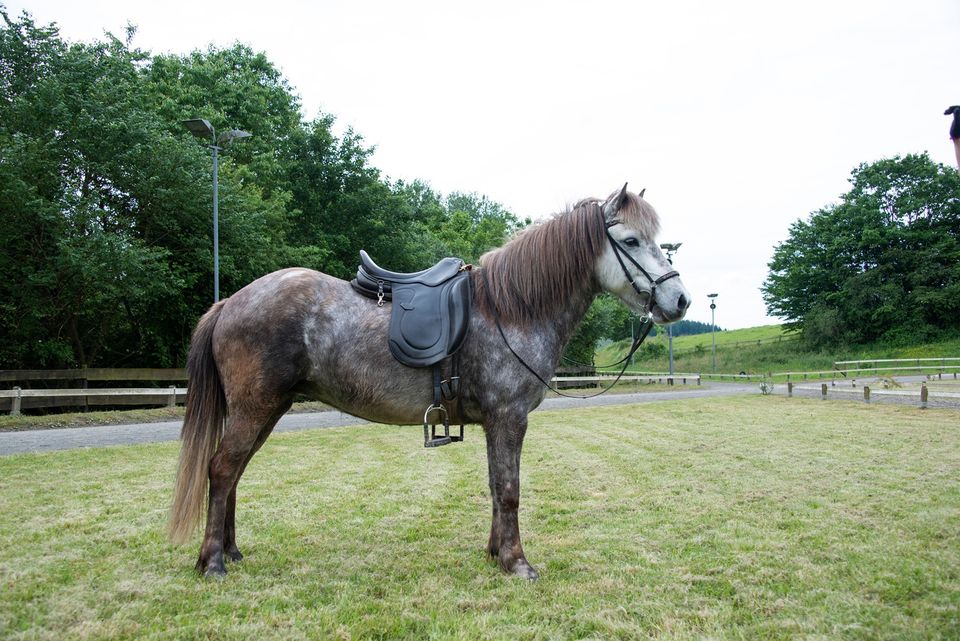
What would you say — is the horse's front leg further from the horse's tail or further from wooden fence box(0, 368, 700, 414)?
wooden fence box(0, 368, 700, 414)

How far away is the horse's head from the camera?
374 cm

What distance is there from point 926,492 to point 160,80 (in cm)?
2517

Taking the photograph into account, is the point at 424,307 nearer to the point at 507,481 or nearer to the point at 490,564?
the point at 507,481

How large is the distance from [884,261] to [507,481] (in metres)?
51.5

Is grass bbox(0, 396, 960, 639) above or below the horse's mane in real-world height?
below

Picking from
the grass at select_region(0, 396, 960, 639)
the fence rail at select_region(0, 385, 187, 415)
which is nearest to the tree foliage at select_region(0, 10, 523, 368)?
the fence rail at select_region(0, 385, 187, 415)

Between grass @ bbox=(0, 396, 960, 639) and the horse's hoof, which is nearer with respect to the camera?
grass @ bbox=(0, 396, 960, 639)

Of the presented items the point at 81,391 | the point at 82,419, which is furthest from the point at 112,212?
the point at 82,419

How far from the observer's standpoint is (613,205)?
12.9ft

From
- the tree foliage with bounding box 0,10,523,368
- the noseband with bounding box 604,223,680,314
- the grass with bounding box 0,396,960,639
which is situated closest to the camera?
the grass with bounding box 0,396,960,639

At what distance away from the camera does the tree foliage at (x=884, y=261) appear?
40.3 meters

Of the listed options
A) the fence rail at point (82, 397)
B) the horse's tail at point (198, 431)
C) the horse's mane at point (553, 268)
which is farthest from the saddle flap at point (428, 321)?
the fence rail at point (82, 397)

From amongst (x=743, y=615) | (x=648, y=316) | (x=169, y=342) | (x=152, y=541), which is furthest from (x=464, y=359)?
(x=169, y=342)

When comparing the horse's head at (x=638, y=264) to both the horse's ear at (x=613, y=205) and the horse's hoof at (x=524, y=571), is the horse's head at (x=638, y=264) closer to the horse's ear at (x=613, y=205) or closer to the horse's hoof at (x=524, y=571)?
the horse's ear at (x=613, y=205)
